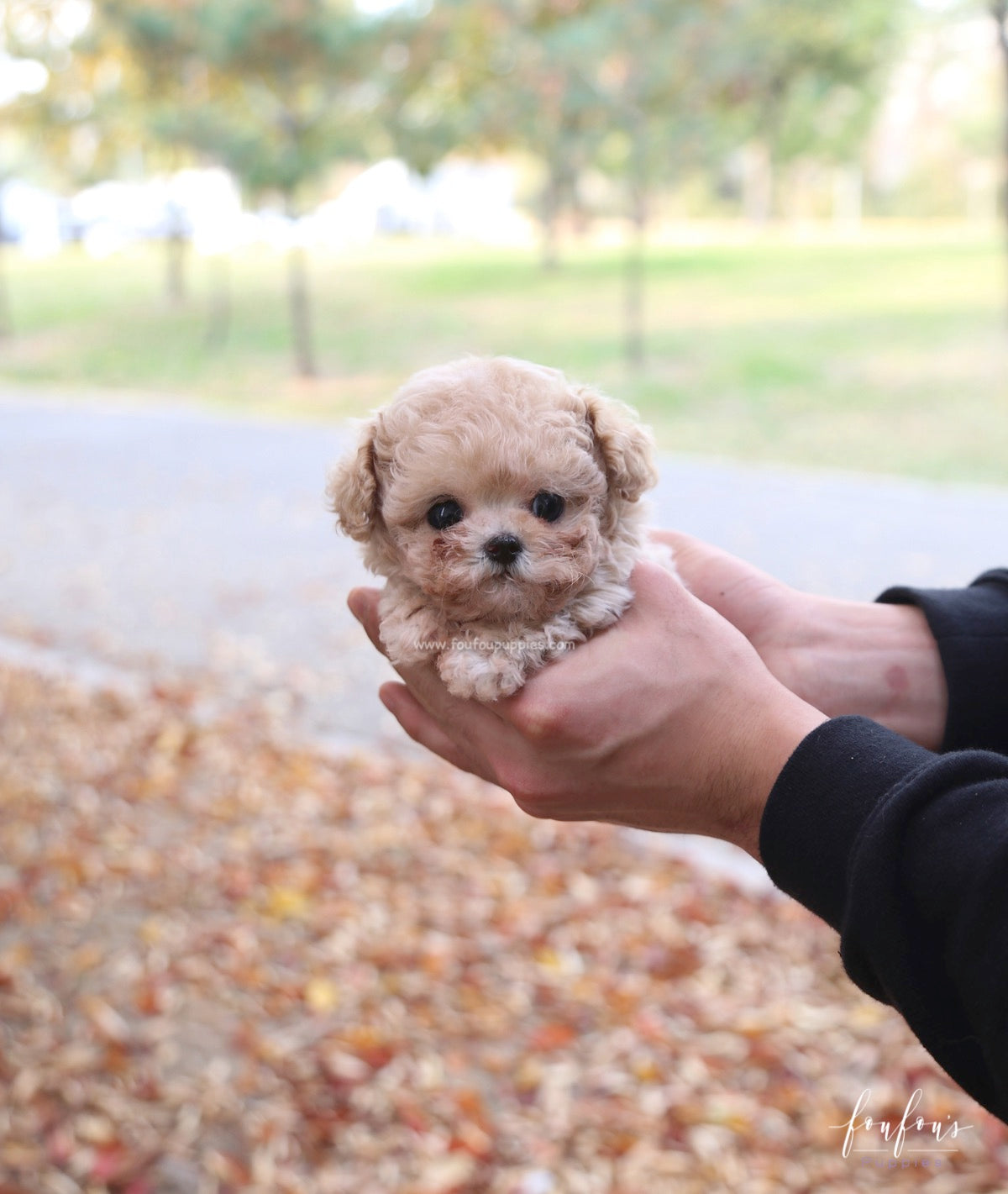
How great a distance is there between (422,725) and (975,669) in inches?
37.7

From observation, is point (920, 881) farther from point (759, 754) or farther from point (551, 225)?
point (551, 225)

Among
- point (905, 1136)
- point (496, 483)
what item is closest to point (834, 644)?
point (496, 483)

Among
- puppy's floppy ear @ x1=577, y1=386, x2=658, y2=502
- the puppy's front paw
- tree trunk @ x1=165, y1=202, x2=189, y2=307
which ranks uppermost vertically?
tree trunk @ x1=165, y1=202, x2=189, y2=307

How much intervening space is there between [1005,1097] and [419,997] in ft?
8.99

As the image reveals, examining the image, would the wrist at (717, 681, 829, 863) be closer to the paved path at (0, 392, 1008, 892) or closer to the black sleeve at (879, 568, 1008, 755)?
the black sleeve at (879, 568, 1008, 755)

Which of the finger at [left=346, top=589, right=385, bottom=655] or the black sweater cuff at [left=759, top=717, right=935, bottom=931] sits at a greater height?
the finger at [left=346, top=589, right=385, bottom=655]

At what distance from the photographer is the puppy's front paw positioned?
155 cm

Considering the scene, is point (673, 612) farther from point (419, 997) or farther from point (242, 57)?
point (242, 57)

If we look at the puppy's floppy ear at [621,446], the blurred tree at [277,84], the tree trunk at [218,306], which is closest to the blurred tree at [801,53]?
the blurred tree at [277,84]

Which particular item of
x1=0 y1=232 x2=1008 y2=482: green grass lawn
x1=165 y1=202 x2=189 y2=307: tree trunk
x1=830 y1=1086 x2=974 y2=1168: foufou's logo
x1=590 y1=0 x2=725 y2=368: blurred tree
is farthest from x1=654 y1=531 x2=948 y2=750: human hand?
x1=165 y1=202 x2=189 y2=307: tree trunk

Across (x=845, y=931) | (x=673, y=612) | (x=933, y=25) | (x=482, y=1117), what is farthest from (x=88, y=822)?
(x=933, y=25)

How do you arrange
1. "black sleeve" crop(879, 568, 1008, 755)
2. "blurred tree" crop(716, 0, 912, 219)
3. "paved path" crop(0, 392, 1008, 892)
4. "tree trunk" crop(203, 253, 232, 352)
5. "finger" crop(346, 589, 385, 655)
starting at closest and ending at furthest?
"finger" crop(346, 589, 385, 655)
"black sleeve" crop(879, 568, 1008, 755)
"paved path" crop(0, 392, 1008, 892)
"blurred tree" crop(716, 0, 912, 219)
"tree trunk" crop(203, 253, 232, 352)

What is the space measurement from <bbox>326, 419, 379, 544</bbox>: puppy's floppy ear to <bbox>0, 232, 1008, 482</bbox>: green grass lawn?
6.34m

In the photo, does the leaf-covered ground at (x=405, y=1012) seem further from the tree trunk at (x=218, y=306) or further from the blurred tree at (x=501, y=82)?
the tree trunk at (x=218, y=306)
